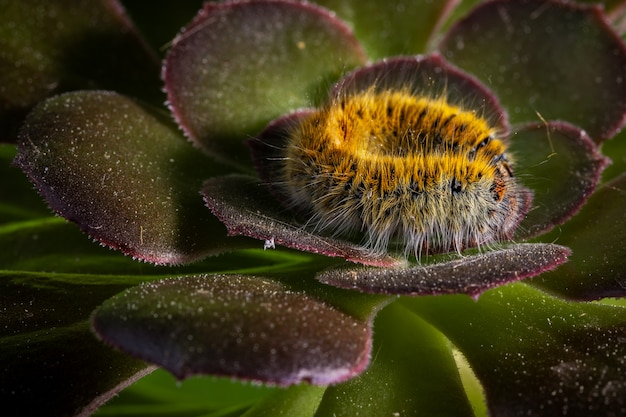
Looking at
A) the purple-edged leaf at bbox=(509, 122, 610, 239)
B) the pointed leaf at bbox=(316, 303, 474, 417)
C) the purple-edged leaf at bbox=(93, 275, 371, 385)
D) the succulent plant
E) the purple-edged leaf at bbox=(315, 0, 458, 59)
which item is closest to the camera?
the purple-edged leaf at bbox=(93, 275, 371, 385)

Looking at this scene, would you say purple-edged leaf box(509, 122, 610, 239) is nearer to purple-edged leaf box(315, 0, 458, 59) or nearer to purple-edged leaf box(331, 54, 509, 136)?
purple-edged leaf box(331, 54, 509, 136)

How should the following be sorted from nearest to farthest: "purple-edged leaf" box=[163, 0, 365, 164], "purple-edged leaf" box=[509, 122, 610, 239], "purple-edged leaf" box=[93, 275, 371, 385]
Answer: "purple-edged leaf" box=[93, 275, 371, 385] → "purple-edged leaf" box=[509, 122, 610, 239] → "purple-edged leaf" box=[163, 0, 365, 164]

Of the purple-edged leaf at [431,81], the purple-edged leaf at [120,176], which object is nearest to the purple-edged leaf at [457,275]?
the purple-edged leaf at [120,176]

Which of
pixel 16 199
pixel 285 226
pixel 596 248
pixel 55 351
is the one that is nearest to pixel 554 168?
pixel 596 248

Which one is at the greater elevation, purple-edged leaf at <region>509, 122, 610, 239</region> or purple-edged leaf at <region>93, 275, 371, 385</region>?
purple-edged leaf at <region>509, 122, 610, 239</region>

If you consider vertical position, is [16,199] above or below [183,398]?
above

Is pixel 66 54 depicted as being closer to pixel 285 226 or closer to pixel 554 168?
pixel 285 226

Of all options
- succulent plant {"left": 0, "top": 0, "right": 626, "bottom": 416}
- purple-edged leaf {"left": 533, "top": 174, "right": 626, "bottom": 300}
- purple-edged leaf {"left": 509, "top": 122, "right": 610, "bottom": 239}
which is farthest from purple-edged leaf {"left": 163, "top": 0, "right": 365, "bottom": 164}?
purple-edged leaf {"left": 533, "top": 174, "right": 626, "bottom": 300}
